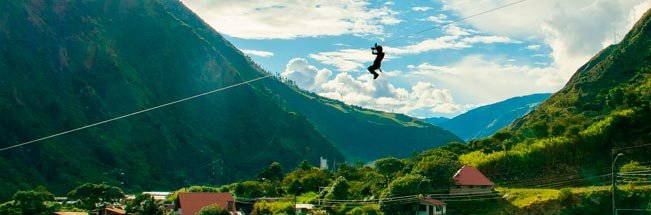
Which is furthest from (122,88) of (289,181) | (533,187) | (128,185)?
(533,187)

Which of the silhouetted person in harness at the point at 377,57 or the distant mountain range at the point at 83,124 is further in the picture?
the distant mountain range at the point at 83,124

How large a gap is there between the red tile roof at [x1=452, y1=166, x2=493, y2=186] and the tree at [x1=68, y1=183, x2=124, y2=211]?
41728 millimetres

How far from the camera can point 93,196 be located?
81.0 m

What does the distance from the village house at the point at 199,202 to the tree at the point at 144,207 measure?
4.37 metres

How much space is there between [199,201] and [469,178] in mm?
31920

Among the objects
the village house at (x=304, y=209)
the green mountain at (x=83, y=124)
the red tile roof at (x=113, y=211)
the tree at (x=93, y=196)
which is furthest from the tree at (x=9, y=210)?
the green mountain at (x=83, y=124)

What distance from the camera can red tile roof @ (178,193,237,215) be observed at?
78500mm

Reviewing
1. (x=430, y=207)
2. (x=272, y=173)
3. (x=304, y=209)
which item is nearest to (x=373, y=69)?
(x=430, y=207)

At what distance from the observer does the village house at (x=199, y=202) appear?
7850cm

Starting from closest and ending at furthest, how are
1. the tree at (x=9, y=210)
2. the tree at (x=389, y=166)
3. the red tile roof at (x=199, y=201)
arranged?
1. the tree at (x=9, y=210)
2. the red tile roof at (x=199, y=201)
3. the tree at (x=389, y=166)

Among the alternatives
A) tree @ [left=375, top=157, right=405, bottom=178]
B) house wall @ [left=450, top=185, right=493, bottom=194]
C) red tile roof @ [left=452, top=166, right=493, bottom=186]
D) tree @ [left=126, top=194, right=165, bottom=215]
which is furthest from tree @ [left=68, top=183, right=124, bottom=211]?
red tile roof @ [left=452, top=166, right=493, bottom=186]

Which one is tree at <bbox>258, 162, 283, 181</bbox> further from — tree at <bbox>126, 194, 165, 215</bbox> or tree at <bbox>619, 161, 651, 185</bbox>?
tree at <bbox>619, 161, 651, 185</bbox>

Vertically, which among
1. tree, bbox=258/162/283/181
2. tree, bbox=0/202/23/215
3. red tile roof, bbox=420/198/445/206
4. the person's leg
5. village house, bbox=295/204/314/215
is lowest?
tree, bbox=0/202/23/215

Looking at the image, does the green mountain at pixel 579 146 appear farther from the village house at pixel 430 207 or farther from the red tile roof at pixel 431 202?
the village house at pixel 430 207
